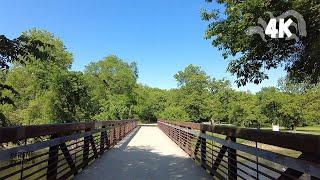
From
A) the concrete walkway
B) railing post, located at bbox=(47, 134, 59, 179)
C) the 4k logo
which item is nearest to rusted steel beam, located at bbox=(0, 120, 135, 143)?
railing post, located at bbox=(47, 134, 59, 179)

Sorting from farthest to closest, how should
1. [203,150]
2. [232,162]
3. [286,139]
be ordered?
[203,150], [232,162], [286,139]

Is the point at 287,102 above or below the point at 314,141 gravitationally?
above

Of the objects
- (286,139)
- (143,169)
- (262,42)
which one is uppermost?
(262,42)

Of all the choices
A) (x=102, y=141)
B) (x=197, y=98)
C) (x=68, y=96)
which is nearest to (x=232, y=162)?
(x=102, y=141)

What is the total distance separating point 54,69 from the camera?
1646 inches

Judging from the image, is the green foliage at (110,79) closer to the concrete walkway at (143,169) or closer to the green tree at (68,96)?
the green tree at (68,96)

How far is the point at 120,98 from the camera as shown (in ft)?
167

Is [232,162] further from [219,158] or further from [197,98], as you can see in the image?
[197,98]

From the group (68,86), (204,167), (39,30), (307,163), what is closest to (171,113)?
(68,86)

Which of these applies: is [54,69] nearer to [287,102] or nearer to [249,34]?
[249,34]

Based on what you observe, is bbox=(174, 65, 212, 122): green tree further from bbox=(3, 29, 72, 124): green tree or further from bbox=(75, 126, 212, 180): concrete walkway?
bbox=(75, 126, 212, 180): concrete walkway

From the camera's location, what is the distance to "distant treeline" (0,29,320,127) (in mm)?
39562

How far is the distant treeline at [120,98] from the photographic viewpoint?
39.6m

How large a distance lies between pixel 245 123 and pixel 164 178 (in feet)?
266
